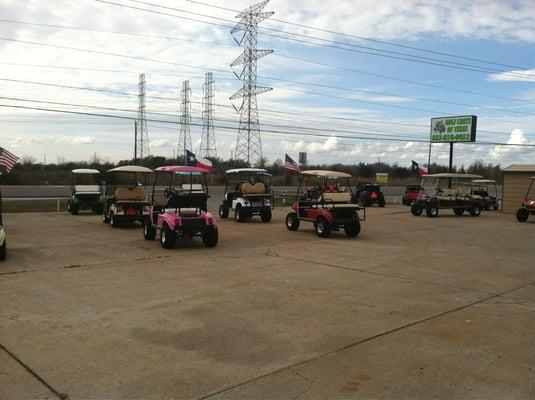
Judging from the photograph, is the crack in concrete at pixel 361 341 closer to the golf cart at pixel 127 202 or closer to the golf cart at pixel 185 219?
the golf cart at pixel 185 219

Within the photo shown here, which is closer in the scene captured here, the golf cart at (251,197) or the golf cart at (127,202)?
the golf cart at (127,202)

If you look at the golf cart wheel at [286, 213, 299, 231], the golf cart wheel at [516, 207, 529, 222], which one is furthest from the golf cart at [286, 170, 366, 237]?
the golf cart wheel at [516, 207, 529, 222]

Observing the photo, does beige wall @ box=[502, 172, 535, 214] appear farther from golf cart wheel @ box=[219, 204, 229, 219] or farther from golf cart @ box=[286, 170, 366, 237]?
golf cart wheel @ box=[219, 204, 229, 219]

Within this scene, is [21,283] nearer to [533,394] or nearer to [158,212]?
[158,212]

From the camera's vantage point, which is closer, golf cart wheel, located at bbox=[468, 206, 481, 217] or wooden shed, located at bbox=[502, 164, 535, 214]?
golf cart wheel, located at bbox=[468, 206, 481, 217]

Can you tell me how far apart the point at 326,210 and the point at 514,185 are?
1849cm

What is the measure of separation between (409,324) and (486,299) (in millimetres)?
2120

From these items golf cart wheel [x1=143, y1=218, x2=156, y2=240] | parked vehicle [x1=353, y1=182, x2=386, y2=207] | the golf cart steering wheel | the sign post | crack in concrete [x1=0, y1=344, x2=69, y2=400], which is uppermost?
the sign post

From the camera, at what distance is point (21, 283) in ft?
27.9

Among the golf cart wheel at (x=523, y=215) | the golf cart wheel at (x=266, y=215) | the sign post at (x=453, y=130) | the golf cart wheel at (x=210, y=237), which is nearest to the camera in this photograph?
the golf cart wheel at (x=210, y=237)

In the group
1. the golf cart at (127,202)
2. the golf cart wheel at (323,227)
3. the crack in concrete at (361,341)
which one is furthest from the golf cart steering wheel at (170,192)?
the crack in concrete at (361,341)

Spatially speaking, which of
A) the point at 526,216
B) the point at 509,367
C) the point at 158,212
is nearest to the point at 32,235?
the point at 158,212

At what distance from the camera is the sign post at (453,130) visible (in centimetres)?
3566

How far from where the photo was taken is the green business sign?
35.7 metres
